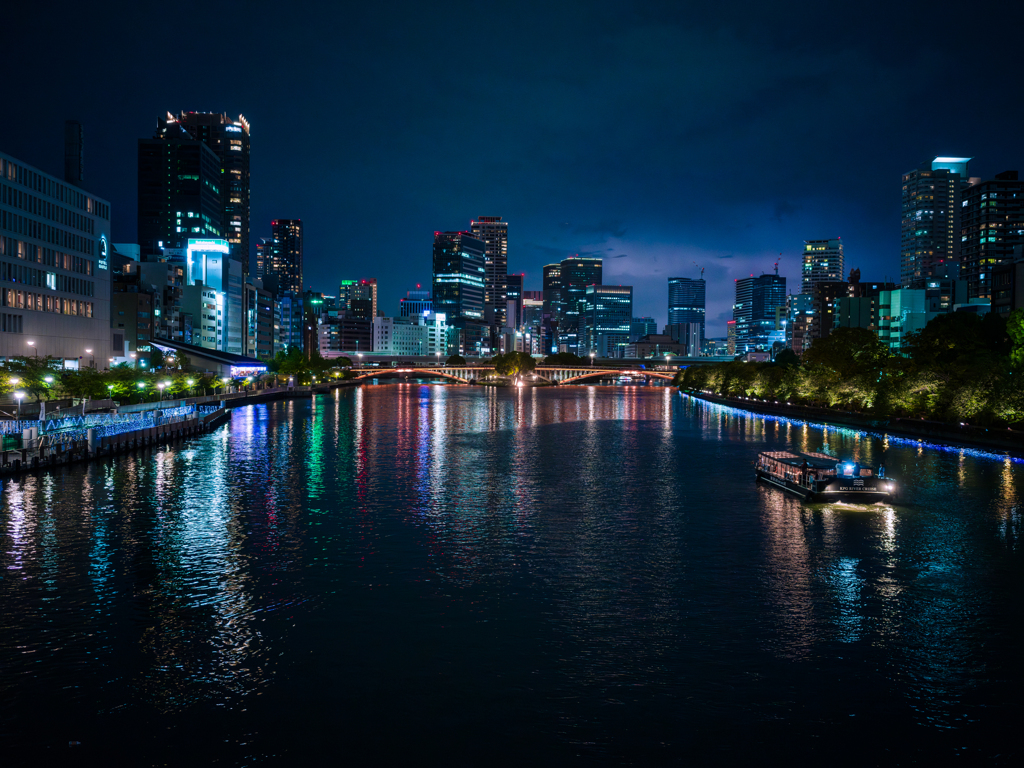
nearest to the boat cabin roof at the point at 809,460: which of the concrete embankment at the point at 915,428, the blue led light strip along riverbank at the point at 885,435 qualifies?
the blue led light strip along riverbank at the point at 885,435

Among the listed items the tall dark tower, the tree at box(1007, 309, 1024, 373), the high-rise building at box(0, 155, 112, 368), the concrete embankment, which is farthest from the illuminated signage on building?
the tree at box(1007, 309, 1024, 373)

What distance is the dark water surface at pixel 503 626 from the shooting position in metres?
14.6

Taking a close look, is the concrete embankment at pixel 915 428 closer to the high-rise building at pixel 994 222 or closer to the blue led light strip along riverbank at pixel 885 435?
the blue led light strip along riverbank at pixel 885 435

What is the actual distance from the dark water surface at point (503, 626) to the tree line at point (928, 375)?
80.9ft

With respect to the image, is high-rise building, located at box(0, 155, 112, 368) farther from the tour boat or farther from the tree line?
the tree line

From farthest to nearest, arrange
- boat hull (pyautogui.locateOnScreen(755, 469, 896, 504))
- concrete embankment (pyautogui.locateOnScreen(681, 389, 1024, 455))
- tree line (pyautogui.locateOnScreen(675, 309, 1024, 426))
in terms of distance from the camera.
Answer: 1. tree line (pyautogui.locateOnScreen(675, 309, 1024, 426))
2. concrete embankment (pyautogui.locateOnScreen(681, 389, 1024, 455))
3. boat hull (pyautogui.locateOnScreen(755, 469, 896, 504))

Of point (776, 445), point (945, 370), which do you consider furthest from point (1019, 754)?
point (945, 370)

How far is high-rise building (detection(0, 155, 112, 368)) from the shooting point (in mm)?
81125

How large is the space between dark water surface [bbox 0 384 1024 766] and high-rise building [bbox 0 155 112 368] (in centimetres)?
5296

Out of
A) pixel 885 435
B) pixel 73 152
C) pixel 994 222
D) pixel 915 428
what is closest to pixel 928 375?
pixel 915 428

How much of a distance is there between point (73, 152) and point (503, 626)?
12175 cm

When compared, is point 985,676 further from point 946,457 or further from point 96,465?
point 96,465

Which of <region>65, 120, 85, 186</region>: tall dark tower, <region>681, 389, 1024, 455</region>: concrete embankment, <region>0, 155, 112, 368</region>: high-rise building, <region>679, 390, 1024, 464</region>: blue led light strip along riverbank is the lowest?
<region>679, 390, 1024, 464</region>: blue led light strip along riverbank

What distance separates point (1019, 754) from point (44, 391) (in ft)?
235
